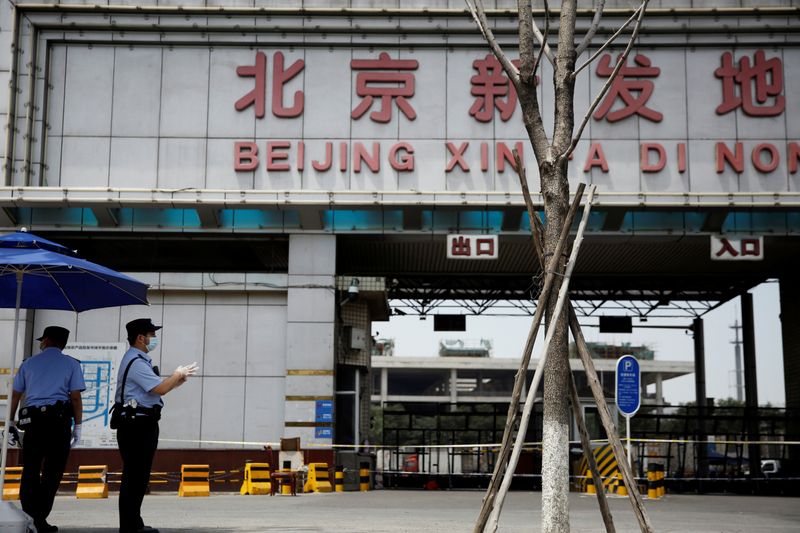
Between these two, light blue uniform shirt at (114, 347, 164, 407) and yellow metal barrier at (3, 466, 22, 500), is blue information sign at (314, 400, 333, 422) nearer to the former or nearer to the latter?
yellow metal barrier at (3, 466, 22, 500)

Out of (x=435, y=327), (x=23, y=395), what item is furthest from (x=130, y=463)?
(x=435, y=327)

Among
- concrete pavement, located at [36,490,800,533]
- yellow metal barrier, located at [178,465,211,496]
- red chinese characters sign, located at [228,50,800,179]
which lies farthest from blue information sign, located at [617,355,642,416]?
yellow metal barrier, located at [178,465,211,496]

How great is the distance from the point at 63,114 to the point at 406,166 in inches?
343

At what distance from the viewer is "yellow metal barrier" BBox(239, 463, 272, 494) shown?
21344 millimetres

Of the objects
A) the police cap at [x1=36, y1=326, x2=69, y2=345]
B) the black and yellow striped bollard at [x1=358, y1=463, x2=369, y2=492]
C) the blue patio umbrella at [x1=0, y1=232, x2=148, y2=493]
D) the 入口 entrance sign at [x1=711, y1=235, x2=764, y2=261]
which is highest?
the 入口 entrance sign at [x1=711, y1=235, x2=764, y2=261]

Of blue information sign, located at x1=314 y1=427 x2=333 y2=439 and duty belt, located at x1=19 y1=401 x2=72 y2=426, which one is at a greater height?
duty belt, located at x1=19 y1=401 x2=72 y2=426

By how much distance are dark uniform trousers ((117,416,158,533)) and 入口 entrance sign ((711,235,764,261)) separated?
1870cm

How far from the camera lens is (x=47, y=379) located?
9.48m

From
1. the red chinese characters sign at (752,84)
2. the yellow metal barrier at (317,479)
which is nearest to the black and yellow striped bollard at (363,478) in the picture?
the yellow metal barrier at (317,479)

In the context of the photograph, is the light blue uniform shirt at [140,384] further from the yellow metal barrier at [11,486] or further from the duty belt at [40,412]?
the yellow metal barrier at [11,486]

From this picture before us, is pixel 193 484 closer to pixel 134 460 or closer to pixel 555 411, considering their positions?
pixel 134 460

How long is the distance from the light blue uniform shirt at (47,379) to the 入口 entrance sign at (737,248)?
18.6 m

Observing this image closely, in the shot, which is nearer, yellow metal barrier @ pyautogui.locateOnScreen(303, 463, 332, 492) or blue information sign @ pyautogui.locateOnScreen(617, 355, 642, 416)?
blue information sign @ pyautogui.locateOnScreen(617, 355, 642, 416)

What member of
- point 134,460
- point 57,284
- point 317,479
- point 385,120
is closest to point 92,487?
point 317,479
